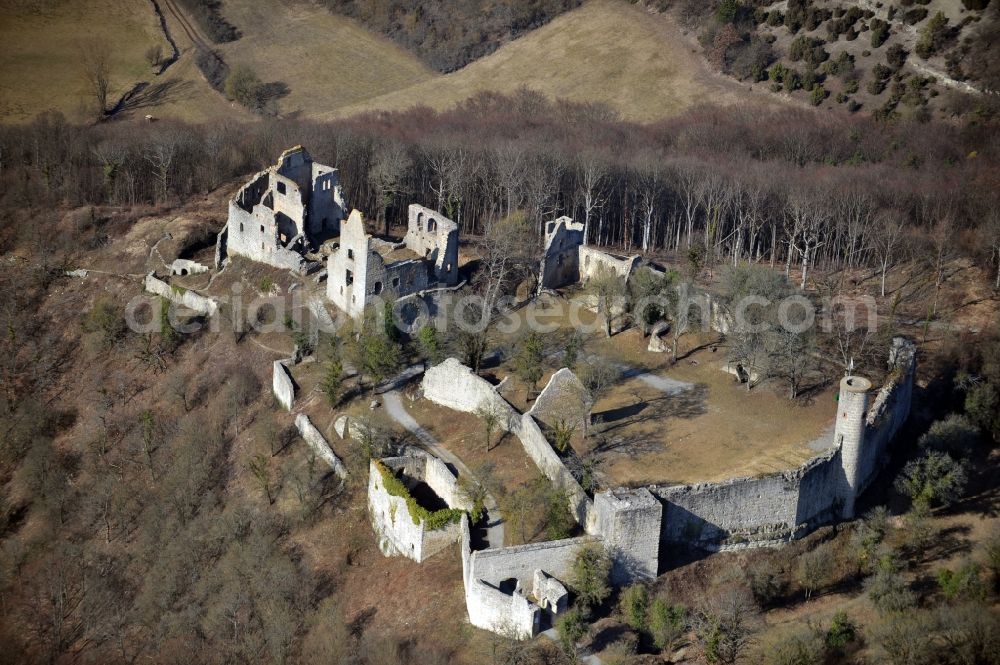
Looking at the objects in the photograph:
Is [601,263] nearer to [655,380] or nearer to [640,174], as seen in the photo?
[655,380]

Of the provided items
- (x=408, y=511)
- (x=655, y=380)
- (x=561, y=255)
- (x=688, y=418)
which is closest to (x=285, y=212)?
(x=561, y=255)

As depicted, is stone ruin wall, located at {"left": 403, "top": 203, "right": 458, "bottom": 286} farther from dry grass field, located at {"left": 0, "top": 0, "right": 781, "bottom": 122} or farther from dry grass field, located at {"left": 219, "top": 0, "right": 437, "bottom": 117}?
dry grass field, located at {"left": 219, "top": 0, "right": 437, "bottom": 117}

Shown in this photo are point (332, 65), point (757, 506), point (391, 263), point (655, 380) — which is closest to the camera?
point (757, 506)

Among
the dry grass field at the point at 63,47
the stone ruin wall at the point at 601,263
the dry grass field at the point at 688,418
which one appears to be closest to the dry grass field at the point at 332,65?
the dry grass field at the point at 63,47

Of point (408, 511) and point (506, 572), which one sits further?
point (408, 511)

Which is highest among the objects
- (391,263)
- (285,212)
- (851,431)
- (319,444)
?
(285,212)

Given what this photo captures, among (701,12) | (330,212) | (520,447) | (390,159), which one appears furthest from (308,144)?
(701,12)

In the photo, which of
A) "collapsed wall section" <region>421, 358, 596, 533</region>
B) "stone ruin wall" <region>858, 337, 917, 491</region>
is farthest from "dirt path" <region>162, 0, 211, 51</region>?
"stone ruin wall" <region>858, 337, 917, 491</region>
